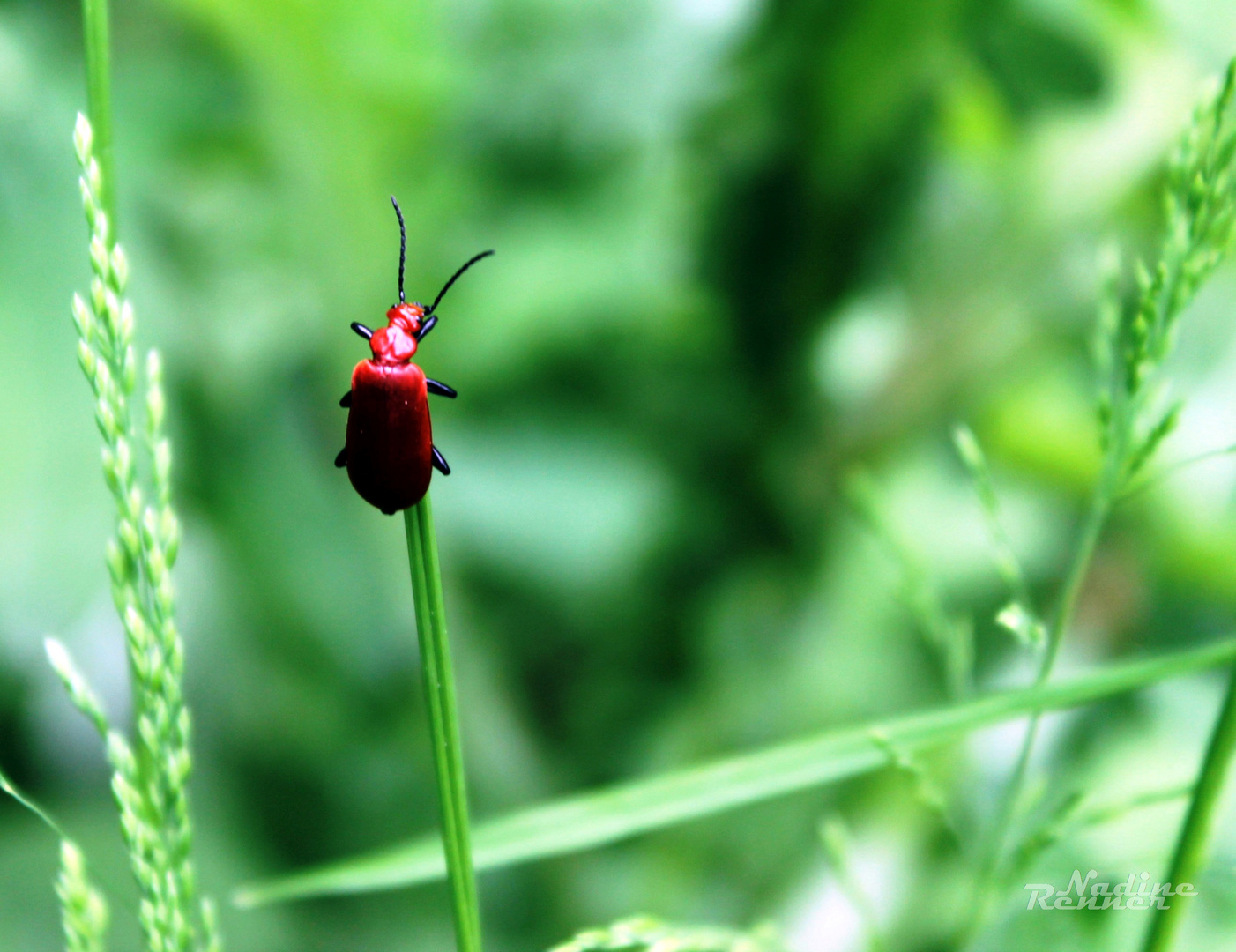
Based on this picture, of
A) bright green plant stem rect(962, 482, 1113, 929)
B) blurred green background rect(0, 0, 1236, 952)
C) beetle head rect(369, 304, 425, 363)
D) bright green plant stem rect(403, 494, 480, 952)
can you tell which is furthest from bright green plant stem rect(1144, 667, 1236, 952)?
blurred green background rect(0, 0, 1236, 952)

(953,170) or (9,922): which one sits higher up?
(953,170)

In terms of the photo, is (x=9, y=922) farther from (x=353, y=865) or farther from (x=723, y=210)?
(x=723, y=210)

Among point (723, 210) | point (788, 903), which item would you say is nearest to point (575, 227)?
point (723, 210)

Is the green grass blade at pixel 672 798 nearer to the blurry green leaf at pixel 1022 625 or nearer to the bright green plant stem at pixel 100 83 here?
the blurry green leaf at pixel 1022 625

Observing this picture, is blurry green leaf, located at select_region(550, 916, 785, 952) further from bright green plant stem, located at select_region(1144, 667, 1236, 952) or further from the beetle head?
the beetle head

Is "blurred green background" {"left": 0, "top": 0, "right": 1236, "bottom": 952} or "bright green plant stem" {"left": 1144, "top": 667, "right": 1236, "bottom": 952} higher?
"blurred green background" {"left": 0, "top": 0, "right": 1236, "bottom": 952}

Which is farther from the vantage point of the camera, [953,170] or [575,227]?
[575,227]
